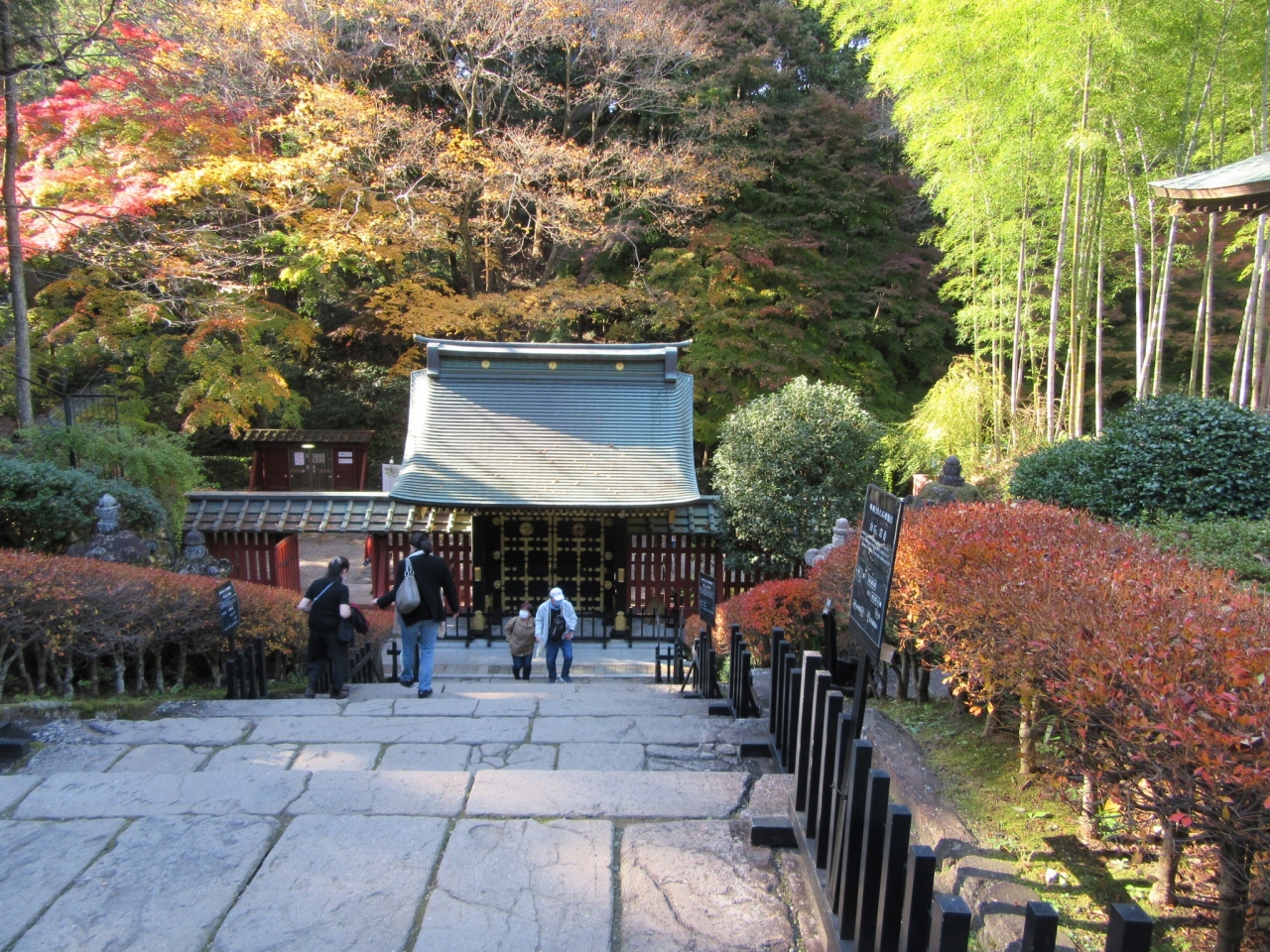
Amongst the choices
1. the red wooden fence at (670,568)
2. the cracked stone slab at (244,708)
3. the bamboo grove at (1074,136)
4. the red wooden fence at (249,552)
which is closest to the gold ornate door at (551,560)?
the red wooden fence at (670,568)

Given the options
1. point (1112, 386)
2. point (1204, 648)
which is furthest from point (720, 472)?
point (1112, 386)

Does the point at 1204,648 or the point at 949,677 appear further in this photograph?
the point at 949,677

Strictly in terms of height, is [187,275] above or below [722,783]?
above

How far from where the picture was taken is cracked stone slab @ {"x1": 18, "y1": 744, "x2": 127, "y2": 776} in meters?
3.80

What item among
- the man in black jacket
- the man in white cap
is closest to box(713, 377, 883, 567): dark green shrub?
the man in white cap

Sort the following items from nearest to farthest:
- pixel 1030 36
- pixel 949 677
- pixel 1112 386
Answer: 1. pixel 949 677
2. pixel 1030 36
3. pixel 1112 386

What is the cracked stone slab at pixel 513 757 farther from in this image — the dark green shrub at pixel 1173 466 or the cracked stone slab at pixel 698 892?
the dark green shrub at pixel 1173 466

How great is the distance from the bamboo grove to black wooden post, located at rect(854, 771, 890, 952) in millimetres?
8537

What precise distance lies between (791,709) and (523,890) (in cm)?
122

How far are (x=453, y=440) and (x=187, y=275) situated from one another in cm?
440

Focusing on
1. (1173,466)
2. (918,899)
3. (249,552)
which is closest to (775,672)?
(918,899)

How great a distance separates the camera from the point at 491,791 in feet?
10.8

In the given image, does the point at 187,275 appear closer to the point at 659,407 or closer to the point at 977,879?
the point at 659,407

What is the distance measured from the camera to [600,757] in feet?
13.8
